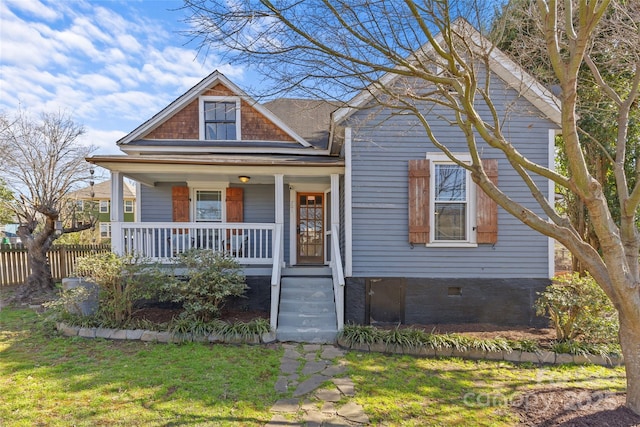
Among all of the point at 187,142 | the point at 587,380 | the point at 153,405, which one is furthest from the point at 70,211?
the point at 587,380

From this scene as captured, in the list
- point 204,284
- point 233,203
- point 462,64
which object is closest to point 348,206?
point 204,284

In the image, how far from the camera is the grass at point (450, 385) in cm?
320

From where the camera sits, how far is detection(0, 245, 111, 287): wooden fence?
9.41m

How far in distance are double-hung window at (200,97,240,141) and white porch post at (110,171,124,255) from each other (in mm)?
2679

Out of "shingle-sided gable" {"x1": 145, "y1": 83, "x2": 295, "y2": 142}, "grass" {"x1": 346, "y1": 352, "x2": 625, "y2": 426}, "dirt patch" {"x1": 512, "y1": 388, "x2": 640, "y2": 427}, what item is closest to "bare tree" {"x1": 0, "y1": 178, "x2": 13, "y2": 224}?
"shingle-sided gable" {"x1": 145, "y1": 83, "x2": 295, "y2": 142}

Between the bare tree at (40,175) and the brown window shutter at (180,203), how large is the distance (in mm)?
3637

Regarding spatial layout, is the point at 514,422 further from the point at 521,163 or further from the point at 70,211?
the point at 70,211

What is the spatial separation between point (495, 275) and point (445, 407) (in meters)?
3.76

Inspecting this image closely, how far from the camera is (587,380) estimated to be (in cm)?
409

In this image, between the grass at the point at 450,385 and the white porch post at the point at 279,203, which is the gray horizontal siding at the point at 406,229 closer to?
the white porch post at the point at 279,203

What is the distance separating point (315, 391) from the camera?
3.62 metres

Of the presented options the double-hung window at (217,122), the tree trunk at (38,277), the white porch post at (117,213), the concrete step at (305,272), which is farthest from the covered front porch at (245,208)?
the tree trunk at (38,277)

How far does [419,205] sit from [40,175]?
11267 millimetres

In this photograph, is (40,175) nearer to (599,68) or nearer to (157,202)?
(157,202)
